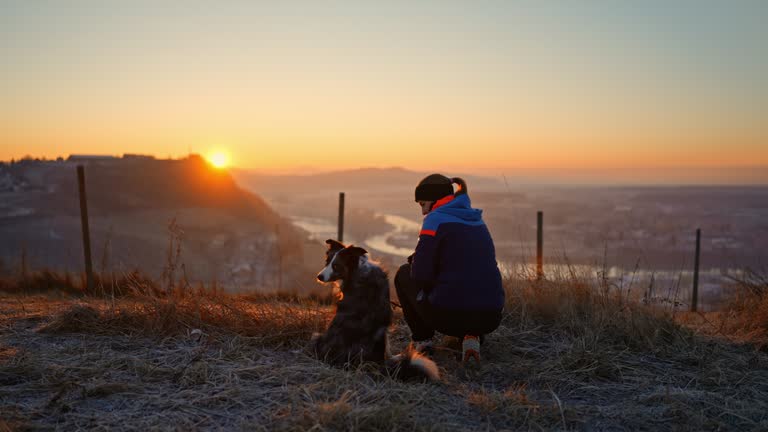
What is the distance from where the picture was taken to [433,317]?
182 inches

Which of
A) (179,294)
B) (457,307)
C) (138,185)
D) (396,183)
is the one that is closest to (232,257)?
(138,185)

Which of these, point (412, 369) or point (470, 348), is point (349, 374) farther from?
point (470, 348)

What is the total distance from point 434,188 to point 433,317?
1217 millimetres

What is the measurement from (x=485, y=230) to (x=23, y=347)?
4531 millimetres

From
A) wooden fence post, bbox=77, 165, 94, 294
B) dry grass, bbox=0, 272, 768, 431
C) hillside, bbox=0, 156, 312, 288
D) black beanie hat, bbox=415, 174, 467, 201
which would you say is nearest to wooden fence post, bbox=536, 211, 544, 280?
dry grass, bbox=0, 272, 768, 431

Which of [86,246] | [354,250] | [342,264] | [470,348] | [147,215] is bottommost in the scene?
[147,215]

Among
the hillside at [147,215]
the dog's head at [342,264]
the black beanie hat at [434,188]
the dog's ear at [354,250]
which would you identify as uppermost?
the black beanie hat at [434,188]

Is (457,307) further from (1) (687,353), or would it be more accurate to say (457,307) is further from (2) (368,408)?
(1) (687,353)

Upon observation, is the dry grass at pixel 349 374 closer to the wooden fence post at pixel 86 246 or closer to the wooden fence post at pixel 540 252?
the wooden fence post at pixel 540 252

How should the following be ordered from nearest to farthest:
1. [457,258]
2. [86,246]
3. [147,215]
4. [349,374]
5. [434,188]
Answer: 1. [349,374]
2. [457,258]
3. [434,188]
4. [86,246]
5. [147,215]

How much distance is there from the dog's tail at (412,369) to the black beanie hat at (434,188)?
1.41 metres

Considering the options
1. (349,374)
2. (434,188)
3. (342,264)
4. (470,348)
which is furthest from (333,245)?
(470,348)

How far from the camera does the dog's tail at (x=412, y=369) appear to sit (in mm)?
4086

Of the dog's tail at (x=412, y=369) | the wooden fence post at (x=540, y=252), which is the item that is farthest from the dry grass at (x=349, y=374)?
the wooden fence post at (x=540, y=252)
